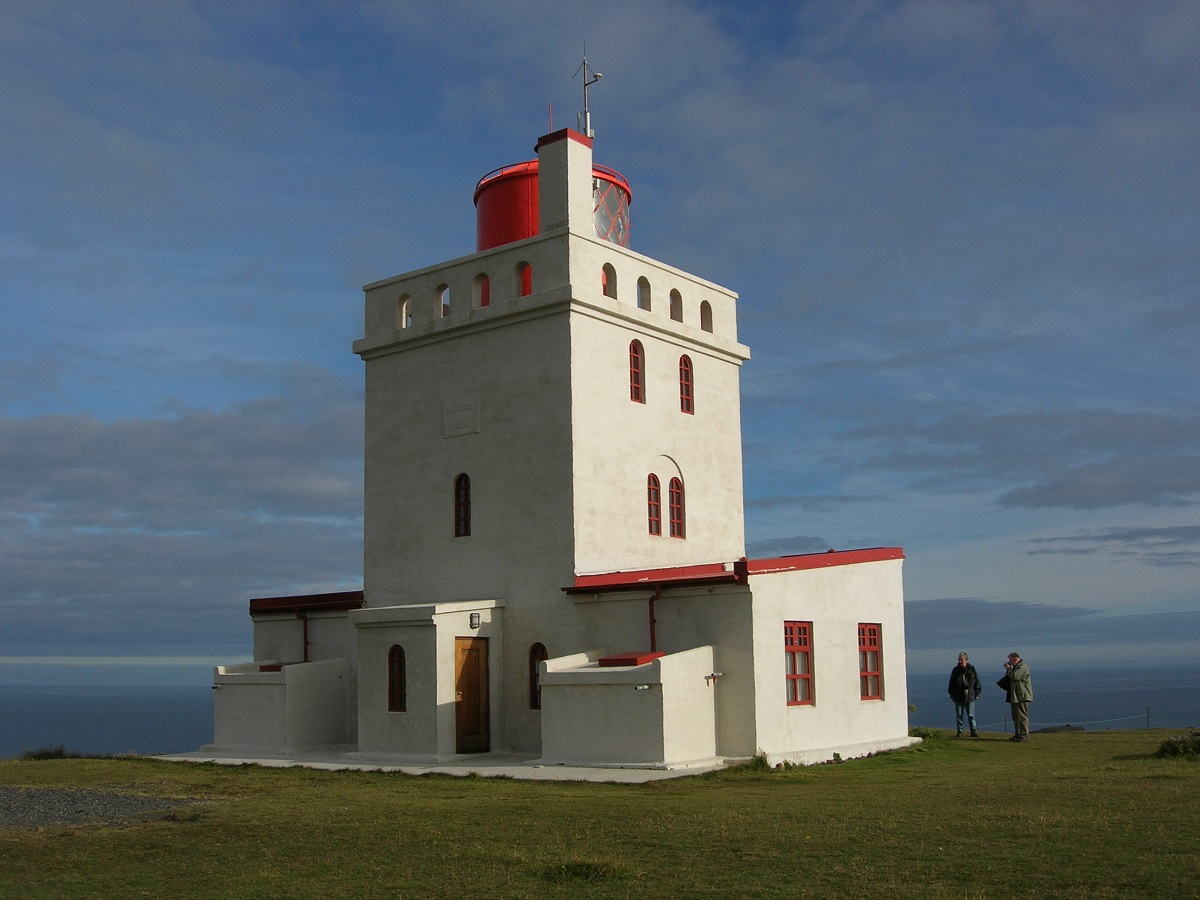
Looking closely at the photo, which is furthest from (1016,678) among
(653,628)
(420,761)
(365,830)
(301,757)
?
(365,830)

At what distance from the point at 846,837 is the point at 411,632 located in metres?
11.6

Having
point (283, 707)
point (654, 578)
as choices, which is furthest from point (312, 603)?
point (654, 578)

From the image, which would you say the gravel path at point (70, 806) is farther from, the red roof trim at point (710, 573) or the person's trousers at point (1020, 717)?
the person's trousers at point (1020, 717)

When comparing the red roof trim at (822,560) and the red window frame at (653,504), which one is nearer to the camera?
the red roof trim at (822,560)

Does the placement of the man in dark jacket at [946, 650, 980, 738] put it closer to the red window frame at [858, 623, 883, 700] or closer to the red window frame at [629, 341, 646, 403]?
the red window frame at [858, 623, 883, 700]

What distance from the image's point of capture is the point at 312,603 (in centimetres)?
2527

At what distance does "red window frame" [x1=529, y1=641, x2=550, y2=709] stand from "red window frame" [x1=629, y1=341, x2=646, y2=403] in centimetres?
507

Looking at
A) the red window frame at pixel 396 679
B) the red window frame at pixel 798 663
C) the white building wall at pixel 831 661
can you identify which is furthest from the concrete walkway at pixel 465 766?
the red window frame at pixel 798 663

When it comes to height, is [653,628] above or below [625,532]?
below

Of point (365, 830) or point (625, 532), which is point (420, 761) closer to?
point (625, 532)

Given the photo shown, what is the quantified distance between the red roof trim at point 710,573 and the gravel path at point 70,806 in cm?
804

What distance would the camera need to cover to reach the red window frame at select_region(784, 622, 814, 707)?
20.0 m

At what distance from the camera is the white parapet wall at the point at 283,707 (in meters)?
23.0

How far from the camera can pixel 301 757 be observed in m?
22.1
